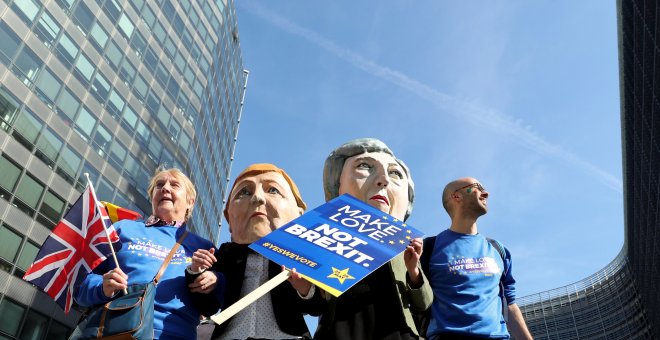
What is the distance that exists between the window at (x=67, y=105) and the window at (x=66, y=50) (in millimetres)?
1312

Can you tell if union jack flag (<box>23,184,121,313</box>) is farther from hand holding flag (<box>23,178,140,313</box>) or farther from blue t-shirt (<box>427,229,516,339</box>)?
blue t-shirt (<box>427,229,516,339</box>)

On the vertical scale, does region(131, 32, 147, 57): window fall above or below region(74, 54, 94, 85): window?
above

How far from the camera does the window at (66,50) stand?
898 inches

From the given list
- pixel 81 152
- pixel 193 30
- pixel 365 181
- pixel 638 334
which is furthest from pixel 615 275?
pixel 365 181

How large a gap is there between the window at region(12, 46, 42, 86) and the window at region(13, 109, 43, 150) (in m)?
1.33

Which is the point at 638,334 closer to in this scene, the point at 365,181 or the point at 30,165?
the point at 30,165

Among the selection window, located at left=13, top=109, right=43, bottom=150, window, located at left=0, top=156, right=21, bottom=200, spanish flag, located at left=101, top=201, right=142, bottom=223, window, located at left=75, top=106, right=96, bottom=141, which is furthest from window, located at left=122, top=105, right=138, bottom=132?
spanish flag, located at left=101, top=201, right=142, bottom=223

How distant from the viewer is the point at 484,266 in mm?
3709

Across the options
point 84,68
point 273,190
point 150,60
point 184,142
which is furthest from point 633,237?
point 273,190

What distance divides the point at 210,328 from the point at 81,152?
2172 cm

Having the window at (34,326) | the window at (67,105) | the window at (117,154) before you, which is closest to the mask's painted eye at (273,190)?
the window at (34,326)

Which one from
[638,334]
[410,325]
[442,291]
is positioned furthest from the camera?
[638,334]

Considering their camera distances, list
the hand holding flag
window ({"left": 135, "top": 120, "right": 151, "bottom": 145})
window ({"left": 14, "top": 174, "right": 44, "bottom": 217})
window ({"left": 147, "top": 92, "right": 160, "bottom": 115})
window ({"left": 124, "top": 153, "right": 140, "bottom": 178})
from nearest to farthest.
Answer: the hand holding flag, window ({"left": 14, "top": 174, "right": 44, "bottom": 217}), window ({"left": 124, "top": 153, "right": 140, "bottom": 178}), window ({"left": 135, "top": 120, "right": 151, "bottom": 145}), window ({"left": 147, "top": 92, "right": 160, "bottom": 115})

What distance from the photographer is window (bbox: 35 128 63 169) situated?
68.0 feet
